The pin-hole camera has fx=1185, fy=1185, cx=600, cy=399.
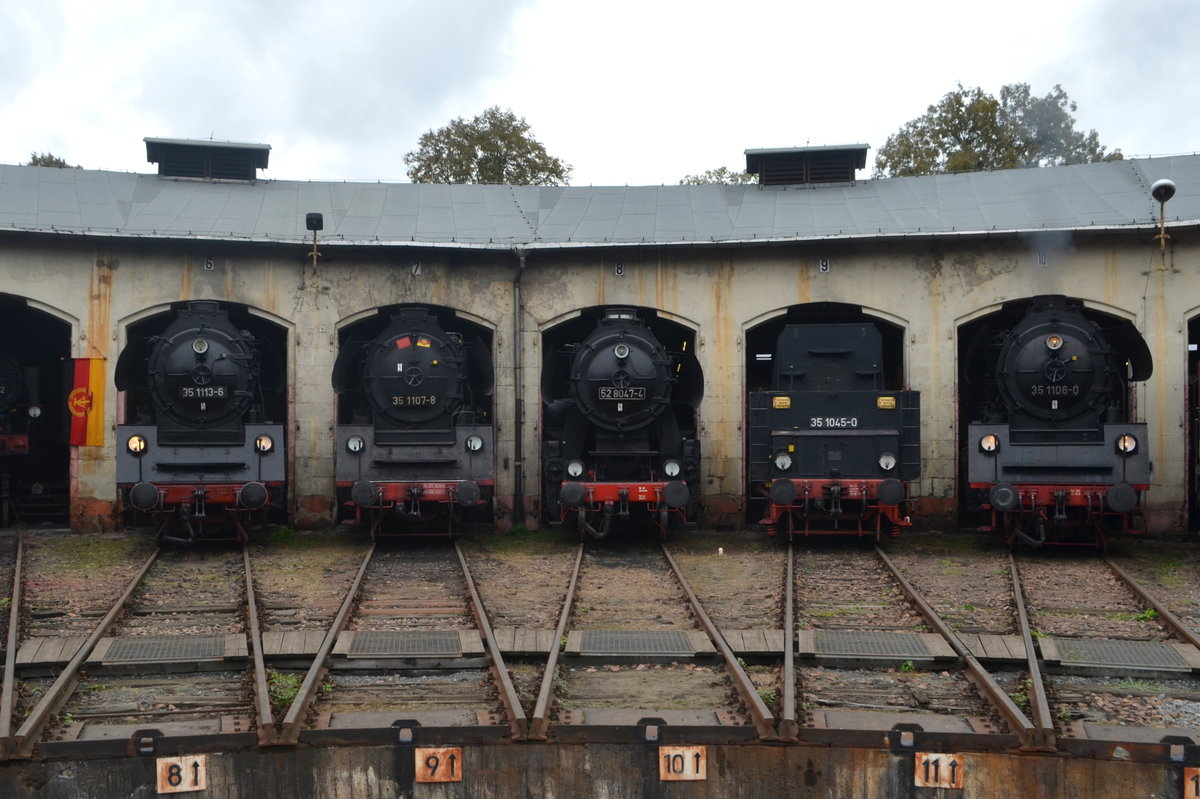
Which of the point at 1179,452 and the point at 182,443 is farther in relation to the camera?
the point at 1179,452

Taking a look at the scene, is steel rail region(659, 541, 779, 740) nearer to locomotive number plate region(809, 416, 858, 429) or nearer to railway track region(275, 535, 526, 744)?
railway track region(275, 535, 526, 744)

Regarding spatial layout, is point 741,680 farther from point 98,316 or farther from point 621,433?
point 98,316

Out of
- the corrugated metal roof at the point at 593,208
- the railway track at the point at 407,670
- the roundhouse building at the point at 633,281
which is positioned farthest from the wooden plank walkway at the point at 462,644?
the corrugated metal roof at the point at 593,208

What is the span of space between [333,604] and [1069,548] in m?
10.0

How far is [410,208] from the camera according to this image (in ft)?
66.9

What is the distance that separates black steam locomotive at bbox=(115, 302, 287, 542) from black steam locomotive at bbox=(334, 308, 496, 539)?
3.68 feet

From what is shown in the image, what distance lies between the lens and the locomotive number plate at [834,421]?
→ 15.7 m

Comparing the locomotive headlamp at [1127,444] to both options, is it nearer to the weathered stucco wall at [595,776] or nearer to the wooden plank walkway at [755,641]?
the wooden plank walkway at [755,641]

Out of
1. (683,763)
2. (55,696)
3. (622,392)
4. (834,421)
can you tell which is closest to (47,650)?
(55,696)

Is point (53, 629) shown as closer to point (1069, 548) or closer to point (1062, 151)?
point (1069, 548)

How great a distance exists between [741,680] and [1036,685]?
1.97 metres

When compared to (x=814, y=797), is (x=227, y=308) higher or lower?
higher

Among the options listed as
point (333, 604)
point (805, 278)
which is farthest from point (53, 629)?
point (805, 278)

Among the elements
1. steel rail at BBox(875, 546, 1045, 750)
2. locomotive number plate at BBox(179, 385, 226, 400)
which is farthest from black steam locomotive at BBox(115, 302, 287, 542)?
steel rail at BBox(875, 546, 1045, 750)
